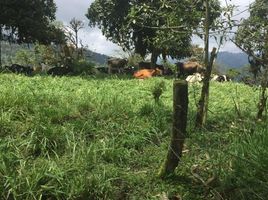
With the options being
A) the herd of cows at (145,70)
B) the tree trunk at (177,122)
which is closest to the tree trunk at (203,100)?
the tree trunk at (177,122)

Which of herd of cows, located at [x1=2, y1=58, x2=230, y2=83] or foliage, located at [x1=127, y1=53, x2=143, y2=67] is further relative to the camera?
foliage, located at [x1=127, y1=53, x2=143, y2=67]

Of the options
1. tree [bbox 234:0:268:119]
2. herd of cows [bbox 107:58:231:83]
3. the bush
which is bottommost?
herd of cows [bbox 107:58:231:83]

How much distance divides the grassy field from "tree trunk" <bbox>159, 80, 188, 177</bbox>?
0.68 ft

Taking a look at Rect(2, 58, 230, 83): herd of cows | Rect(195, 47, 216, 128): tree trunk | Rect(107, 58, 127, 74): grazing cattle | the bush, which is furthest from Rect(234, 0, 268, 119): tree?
Rect(107, 58, 127, 74): grazing cattle

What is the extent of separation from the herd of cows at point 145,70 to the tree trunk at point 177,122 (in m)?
12.8

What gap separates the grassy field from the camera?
17.5ft

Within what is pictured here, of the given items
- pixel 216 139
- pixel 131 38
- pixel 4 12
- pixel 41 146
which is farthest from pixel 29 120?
pixel 131 38

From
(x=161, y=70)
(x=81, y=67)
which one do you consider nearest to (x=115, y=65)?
(x=161, y=70)

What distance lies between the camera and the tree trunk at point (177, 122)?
5441 millimetres

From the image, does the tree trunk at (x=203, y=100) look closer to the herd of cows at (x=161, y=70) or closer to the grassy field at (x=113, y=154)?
the grassy field at (x=113, y=154)

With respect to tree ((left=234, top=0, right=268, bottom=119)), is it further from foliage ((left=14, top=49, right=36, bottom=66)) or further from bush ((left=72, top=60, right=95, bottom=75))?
foliage ((left=14, top=49, right=36, bottom=66))

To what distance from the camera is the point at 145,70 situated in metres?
25.7

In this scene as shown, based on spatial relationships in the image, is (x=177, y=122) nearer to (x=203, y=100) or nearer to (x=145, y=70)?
(x=203, y=100)

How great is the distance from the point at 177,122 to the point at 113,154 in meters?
1.48
